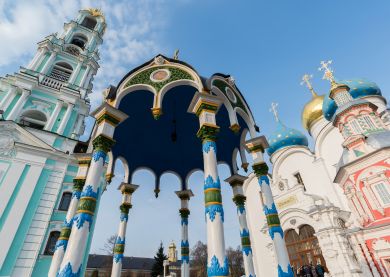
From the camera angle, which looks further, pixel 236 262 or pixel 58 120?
pixel 236 262

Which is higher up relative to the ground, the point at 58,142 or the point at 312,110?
the point at 312,110

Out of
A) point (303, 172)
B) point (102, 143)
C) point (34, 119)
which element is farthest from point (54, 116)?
point (303, 172)

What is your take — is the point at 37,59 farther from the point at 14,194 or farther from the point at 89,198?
the point at 89,198

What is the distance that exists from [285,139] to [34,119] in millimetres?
20676

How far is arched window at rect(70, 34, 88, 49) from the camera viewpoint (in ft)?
77.4

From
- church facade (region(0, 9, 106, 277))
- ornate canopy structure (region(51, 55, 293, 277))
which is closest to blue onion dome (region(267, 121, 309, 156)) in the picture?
ornate canopy structure (region(51, 55, 293, 277))

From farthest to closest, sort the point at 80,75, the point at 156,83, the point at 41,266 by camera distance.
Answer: the point at 80,75
the point at 41,266
the point at 156,83

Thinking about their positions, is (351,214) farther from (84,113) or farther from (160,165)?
(84,113)

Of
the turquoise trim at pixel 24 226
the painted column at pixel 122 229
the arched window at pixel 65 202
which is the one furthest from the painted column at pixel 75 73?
the painted column at pixel 122 229

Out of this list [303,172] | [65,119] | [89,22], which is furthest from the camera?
[89,22]

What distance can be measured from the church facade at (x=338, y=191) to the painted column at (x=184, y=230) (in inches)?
334

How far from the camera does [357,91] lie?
19531 mm

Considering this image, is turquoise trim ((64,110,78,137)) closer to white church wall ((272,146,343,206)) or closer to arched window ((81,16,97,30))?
arched window ((81,16,97,30))

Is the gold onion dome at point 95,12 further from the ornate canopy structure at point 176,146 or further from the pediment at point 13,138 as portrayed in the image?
the ornate canopy structure at point 176,146
